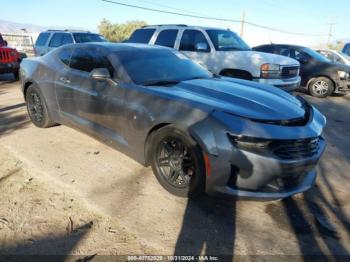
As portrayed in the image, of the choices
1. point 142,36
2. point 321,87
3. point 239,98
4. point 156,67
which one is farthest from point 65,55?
point 321,87

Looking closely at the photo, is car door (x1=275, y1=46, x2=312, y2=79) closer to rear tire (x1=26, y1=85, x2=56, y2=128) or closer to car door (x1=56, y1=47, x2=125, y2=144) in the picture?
car door (x1=56, y1=47, x2=125, y2=144)

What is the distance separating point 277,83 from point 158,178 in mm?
5229

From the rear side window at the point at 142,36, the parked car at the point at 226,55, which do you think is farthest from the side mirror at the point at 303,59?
the rear side window at the point at 142,36

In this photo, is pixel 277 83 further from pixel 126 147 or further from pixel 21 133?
pixel 21 133

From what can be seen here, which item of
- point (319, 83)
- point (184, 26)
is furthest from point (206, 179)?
point (319, 83)

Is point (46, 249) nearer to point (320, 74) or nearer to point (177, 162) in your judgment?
point (177, 162)

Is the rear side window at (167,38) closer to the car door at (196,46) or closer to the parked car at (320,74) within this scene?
the car door at (196,46)

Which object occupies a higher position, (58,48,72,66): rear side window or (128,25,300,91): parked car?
(58,48,72,66): rear side window

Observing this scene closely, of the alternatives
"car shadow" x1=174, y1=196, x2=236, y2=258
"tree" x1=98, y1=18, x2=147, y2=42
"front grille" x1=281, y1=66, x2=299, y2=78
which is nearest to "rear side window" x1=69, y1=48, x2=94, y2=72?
"car shadow" x1=174, y1=196, x2=236, y2=258

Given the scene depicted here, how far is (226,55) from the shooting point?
8.06 metres

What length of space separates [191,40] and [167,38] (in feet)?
2.33

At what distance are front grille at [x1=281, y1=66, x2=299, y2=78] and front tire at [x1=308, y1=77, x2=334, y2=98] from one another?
2.06 m

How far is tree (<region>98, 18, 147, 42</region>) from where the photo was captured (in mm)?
51594

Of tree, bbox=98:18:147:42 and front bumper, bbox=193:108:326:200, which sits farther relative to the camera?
tree, bbox=98:18:147:42
